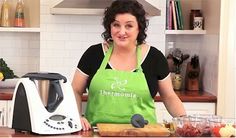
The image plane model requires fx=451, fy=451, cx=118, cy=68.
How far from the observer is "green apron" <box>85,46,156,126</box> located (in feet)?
8.14

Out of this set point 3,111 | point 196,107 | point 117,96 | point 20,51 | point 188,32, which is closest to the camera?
point 117,96

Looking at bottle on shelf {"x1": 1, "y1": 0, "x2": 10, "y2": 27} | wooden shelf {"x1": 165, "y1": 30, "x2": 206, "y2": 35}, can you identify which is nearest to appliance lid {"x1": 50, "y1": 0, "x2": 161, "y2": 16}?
wooden shelf {"x1": 165, "y1": 30, "x2": 206, "y2": 35}

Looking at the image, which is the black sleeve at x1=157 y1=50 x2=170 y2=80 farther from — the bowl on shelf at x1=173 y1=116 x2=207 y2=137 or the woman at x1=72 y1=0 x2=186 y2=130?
the bowl on shelf at x1=173 y1=116 x2=207 y2=137

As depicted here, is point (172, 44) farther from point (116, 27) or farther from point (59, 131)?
point (59, 131)

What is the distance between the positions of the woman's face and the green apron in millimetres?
149

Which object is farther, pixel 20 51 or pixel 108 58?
pixel 20 51

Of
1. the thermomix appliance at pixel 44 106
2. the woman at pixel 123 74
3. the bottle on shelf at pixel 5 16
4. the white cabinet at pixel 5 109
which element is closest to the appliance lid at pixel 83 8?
the bottle on shelf at pixel 5 16

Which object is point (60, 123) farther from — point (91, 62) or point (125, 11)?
point (125, 11)

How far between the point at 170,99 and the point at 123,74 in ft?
1.03

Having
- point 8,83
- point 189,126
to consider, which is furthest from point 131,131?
point 8,83

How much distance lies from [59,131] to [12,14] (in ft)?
8.24

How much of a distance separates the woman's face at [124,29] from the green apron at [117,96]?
149 millimetres

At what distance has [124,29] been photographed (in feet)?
8.19

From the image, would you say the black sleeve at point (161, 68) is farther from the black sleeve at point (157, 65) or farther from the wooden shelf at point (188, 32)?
the wooden shelf at point (188, 32)
